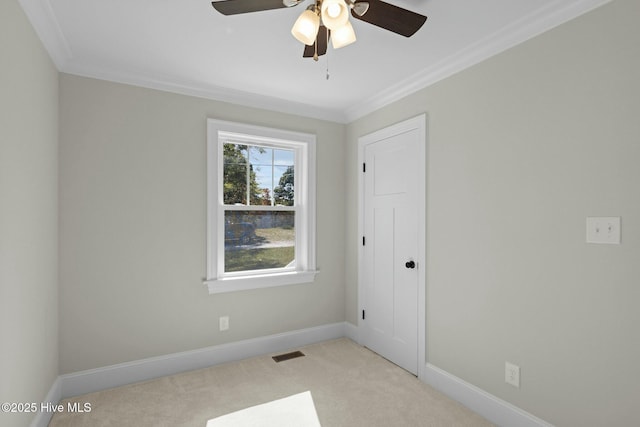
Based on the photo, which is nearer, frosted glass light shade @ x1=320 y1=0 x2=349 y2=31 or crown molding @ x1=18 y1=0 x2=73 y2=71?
frosted glass light shade @ x1=320 y1=0 x2=349 y2=31

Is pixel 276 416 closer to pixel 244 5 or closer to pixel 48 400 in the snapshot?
pixel 48 400

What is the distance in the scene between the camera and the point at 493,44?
222 cm

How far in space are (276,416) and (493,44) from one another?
287 centimetres

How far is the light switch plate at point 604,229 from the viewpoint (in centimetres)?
168

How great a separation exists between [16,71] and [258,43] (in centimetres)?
132

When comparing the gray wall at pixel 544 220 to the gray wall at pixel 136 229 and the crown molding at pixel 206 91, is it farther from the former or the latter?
the gray wall at pixel 136 229

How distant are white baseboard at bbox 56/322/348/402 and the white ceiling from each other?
228 cm

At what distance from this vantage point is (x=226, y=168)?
3.26 meters

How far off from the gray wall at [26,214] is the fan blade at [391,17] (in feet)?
5.40

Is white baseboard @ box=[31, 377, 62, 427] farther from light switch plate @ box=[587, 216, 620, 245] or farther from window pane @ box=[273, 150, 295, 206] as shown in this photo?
light switch plate @ box=[587, 216, 620, 245]

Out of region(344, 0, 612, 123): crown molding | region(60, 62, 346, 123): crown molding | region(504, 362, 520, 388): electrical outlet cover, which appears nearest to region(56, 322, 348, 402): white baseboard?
region(504, 362, 520, 388): electrical outlet cover

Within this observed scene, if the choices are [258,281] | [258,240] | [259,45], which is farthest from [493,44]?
[258,281]

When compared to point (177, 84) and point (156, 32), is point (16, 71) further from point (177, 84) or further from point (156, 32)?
point (177, 84)

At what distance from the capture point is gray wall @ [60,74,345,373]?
2.56 m
